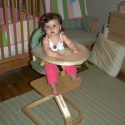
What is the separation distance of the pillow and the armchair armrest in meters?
A: 0.18

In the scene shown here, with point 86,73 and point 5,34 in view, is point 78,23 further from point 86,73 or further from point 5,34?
point 5,34

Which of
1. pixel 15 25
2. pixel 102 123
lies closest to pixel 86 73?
pixel 102 123

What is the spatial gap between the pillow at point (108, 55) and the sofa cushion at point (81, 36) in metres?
0.14

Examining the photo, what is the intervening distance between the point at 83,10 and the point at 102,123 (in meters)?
1.74

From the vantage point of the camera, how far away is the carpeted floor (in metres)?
1.78

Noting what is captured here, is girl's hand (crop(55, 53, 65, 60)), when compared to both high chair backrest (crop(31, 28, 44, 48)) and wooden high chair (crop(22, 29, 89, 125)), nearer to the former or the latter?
wooden high chair (crop(22, 29, 89, 125))

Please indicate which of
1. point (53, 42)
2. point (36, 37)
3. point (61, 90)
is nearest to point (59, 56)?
point (53, 42)

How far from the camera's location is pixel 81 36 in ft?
8.45

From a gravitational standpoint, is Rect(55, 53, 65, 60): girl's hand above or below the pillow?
above

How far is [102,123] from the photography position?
1765mm

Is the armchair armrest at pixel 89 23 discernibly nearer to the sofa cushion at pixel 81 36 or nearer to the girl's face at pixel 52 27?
the sofa cushion at pixel 81 36

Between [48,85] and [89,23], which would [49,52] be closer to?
[48,85]

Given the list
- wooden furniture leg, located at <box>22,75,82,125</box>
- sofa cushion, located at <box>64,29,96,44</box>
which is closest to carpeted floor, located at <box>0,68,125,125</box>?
wooden furniture leg, located at <box>22,75,82,125</box>

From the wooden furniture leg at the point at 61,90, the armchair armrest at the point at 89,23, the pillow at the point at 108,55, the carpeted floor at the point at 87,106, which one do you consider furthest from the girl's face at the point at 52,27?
the armchair armrest at the point at 89,23
